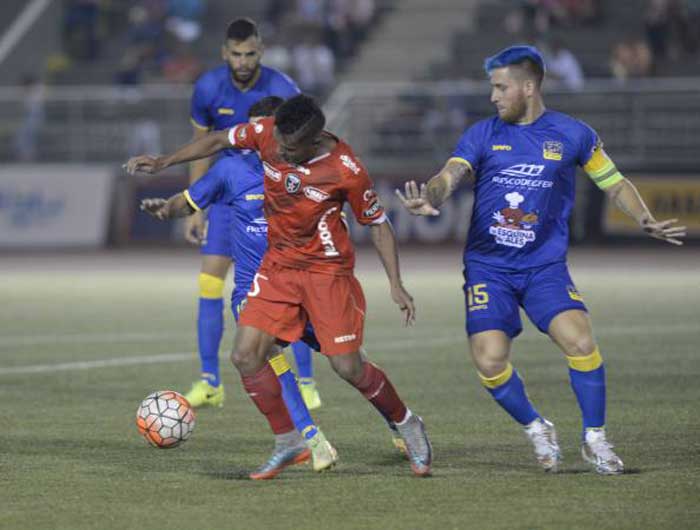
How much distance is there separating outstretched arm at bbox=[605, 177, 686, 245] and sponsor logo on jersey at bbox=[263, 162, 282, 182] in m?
1.78

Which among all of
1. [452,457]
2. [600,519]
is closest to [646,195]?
[452,457]

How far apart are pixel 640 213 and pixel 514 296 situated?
776 mm

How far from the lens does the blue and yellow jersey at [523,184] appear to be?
8492 mm

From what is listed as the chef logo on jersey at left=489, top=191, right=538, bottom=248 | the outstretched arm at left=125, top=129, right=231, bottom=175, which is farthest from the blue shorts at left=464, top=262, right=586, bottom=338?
the outstretched arm at left=125, top=129, right=231, bottom=175

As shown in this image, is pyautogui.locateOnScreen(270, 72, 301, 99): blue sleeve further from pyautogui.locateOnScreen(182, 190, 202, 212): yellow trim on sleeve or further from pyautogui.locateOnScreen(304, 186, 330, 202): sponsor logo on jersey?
pyautogui.locateOnScreen(304, 186, 330, 202): sponsor logo on jersey

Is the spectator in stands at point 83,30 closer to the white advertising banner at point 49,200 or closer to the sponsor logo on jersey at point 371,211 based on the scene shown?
the white advertising banner at point 49,200

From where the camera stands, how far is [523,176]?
8.49 metres

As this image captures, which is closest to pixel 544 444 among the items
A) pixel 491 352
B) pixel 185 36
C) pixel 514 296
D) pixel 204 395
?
pixel 491 352

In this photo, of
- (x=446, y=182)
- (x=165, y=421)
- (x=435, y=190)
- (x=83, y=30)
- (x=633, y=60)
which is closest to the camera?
(x=435, y=190)

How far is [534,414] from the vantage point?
8.45 m

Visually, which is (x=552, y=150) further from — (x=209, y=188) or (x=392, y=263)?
(x=209, y=188)

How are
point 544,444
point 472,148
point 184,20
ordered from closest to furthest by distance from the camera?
point 544,444 < point 472,148 < point 184,20

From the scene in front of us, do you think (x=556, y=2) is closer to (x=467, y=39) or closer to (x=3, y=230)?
(x=467, y=39)

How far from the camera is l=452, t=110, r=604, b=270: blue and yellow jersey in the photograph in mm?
8492
